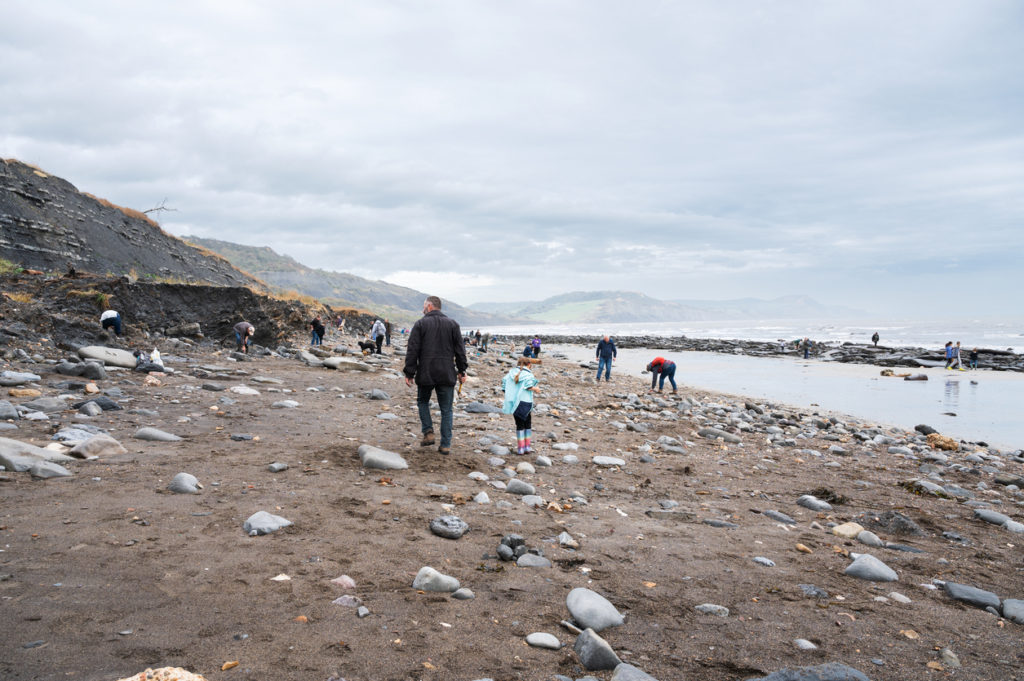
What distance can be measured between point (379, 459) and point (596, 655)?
162 inches

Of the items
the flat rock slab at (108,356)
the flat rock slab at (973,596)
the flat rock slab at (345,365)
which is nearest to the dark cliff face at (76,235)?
the flat rock slab at (108,356)

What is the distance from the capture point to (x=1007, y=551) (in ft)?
17.6

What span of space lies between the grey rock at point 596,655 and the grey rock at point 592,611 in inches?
12.0

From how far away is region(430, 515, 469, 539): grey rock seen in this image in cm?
455

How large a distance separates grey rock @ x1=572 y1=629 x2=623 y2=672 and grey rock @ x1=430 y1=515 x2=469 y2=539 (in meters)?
1.78

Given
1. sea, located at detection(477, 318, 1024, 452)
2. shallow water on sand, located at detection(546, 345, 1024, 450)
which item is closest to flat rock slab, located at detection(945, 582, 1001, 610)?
sea, located at detection(477, 318, 1024, 452)

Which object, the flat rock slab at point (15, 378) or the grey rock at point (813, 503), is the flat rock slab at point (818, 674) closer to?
the grey rock at point (813, 503)

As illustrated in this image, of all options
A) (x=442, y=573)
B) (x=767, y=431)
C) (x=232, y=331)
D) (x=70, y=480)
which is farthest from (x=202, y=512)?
(x=232, y=331)

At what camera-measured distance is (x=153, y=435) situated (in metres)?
6.64

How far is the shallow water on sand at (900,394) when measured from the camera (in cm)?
1479

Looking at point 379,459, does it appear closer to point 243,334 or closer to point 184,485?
point 184,485

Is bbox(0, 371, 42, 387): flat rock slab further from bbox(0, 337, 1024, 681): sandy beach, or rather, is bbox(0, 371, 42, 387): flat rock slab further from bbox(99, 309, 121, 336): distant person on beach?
bbox(99, 309, 121, 336): distant person on beach

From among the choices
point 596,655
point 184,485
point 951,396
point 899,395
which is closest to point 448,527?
point 596,655

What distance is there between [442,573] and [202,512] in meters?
2.25
